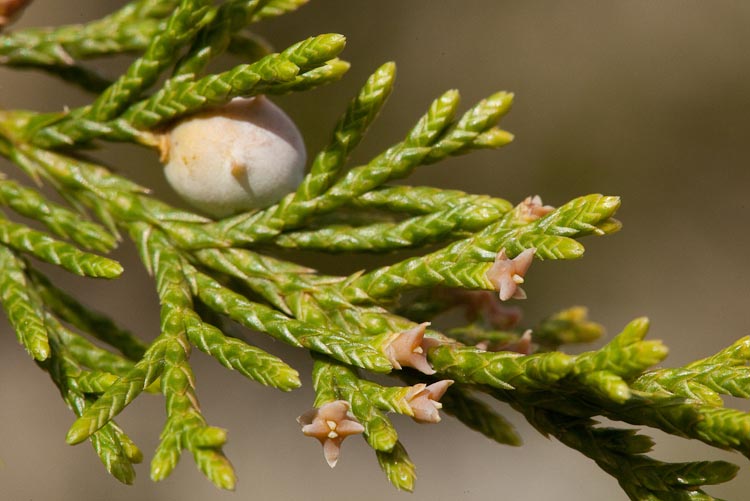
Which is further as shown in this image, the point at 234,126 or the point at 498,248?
the point at 234,126

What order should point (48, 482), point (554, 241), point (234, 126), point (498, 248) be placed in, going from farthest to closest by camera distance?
point (48, 482) < point (234, 126) < point (498, 248) < point (554, 241)

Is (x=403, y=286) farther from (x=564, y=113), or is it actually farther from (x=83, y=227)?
(x=564, y=113)

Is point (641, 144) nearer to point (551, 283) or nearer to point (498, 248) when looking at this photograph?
point (551, 283)

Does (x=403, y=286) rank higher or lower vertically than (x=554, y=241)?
lower

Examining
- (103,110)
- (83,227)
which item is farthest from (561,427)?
(103,110)

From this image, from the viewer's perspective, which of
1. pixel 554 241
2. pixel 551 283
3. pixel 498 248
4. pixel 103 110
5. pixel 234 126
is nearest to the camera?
pixel 554 241

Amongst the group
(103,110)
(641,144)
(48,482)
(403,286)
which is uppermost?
(103,110)
